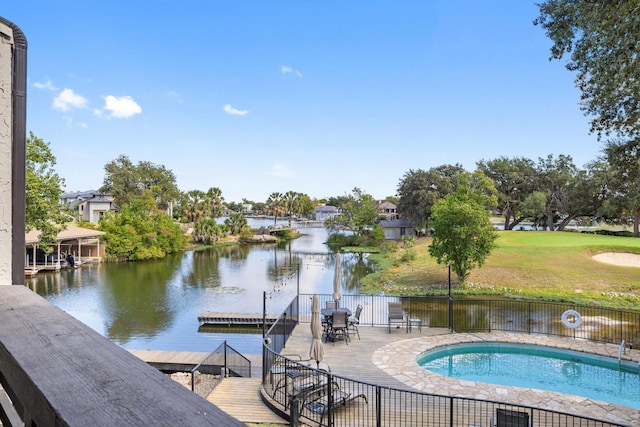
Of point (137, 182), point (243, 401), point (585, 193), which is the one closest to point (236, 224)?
point (137, 182)

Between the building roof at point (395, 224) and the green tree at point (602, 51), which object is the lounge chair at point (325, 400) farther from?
the building roof at point (395, 224)

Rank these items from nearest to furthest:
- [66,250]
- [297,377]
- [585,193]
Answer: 1. [297,377]
2. [66,250]
3. [585,193]

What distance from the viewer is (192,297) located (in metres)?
24.3

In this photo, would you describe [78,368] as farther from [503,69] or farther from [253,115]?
[253,115]

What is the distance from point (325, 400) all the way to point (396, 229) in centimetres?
4783

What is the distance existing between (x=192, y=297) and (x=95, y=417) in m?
24.9

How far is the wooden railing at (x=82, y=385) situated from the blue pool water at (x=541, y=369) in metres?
11.8

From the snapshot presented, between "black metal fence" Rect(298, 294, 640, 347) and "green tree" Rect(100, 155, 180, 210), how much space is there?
159 feet

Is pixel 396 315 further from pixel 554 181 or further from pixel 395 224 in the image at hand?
pixel 554 181

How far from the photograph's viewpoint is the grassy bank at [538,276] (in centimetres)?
2208

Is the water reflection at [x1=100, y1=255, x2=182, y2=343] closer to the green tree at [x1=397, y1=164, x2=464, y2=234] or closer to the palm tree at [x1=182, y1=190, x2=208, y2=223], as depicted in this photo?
the palm tree at [x1=182, y1=190, x2=208, y2=223]

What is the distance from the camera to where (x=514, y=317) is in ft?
59.4

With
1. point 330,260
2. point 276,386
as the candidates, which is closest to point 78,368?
point 276,386

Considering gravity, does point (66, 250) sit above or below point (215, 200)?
below
